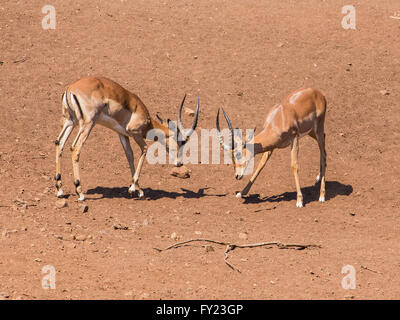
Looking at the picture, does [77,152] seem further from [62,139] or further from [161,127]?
[161,127]

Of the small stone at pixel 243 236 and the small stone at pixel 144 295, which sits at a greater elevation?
the small stone at pixel 243 236

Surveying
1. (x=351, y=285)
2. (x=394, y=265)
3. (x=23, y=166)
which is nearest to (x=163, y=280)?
(x=351, y=285)

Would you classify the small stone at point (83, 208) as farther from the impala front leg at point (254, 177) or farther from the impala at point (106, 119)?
the impala front leg at point (254, 177)

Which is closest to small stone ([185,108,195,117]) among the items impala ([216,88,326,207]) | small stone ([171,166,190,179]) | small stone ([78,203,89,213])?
small stone ([171,166,190,179])

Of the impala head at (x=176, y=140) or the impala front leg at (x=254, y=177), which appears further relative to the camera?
the impala head at (x=176, y=140)

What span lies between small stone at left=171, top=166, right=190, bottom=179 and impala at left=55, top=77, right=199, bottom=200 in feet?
1.87

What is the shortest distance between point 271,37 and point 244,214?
8496 millimetres

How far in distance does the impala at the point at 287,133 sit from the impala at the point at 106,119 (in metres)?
1.16

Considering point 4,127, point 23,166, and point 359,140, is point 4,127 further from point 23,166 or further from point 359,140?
point 359,140

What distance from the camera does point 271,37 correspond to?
62.1 feet

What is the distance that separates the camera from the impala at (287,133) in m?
12.0

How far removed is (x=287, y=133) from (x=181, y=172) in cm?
243

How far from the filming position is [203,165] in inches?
552

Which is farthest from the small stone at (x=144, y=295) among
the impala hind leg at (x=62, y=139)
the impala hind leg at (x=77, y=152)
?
the impala hind leg at (x=62, y=139)
